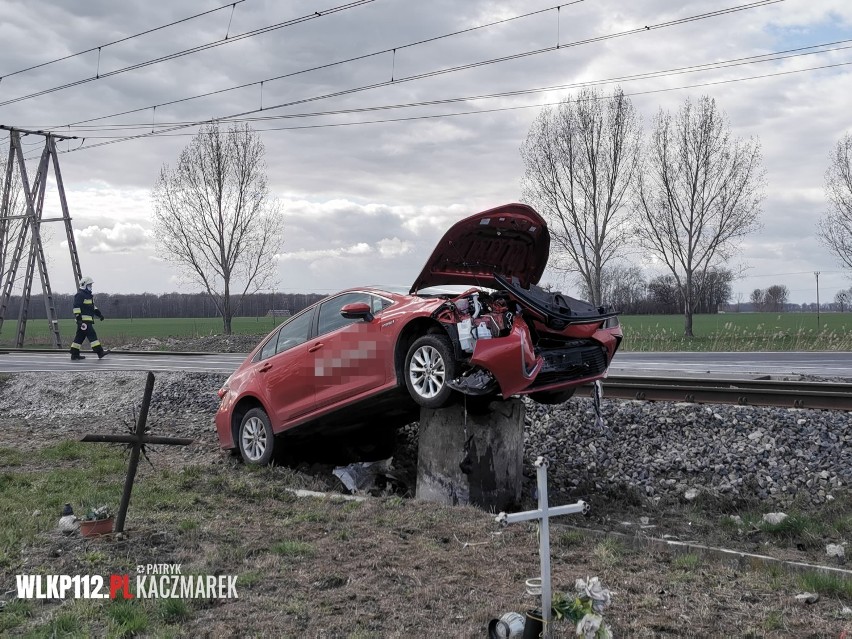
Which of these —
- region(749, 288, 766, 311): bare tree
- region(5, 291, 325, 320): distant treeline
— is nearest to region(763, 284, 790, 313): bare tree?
region(749, 288, 766, 311): bare tree

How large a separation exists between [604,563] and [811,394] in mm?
5268

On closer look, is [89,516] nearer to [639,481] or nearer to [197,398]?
[639,481]

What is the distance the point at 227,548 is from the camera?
18.6 ft

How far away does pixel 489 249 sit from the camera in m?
7.70

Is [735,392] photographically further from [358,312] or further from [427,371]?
[358,312]

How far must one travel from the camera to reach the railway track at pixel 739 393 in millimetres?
9383

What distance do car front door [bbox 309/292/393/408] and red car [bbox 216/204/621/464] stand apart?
1 cm

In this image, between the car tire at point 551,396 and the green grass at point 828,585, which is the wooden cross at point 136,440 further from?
the green grass at point 828,585

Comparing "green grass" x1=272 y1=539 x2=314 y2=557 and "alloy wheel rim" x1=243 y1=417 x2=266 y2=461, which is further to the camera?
"alloy wheel rim" x1=243 y1=417 x2=266 y2=461

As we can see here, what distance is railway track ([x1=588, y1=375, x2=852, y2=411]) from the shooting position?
9383 millimetres

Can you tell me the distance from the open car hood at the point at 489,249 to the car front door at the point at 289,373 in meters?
1.57

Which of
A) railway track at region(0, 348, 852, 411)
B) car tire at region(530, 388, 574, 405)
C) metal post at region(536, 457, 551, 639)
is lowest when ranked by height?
metal post at region(536, 457, 551, 639)

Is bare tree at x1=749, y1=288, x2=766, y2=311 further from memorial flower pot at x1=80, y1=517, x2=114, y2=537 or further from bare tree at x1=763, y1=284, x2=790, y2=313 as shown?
memorial flower pot at x1=80, y1=517, x2=114, y2=537

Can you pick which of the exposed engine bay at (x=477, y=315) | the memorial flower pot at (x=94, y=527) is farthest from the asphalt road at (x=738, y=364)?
the memorial flower pot at (x=94, y=527)
